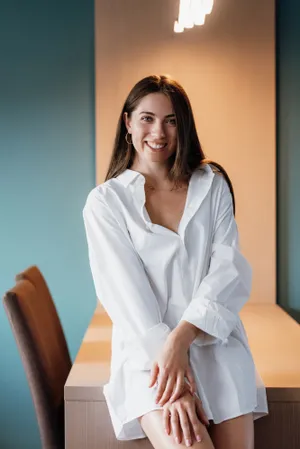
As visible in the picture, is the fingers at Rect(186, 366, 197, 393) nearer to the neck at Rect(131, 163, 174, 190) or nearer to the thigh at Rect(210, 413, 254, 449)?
the thigh at Rect(210, 413, 254, 449)

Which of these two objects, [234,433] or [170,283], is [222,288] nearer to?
[170,283]

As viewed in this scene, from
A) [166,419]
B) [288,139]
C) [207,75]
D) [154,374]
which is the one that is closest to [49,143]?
[207,75]

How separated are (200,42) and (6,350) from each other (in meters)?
1.64

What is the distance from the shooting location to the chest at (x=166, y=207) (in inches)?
68.1

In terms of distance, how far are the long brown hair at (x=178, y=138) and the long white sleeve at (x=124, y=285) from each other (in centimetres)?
18

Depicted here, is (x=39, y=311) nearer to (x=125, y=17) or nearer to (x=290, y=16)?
(x=125, y=17)

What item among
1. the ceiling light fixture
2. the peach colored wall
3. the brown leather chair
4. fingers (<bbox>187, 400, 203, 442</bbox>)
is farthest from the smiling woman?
the peach colored wall

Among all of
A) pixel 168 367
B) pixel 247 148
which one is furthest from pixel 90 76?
pixel 168 367

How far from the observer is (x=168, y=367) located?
1.47 m

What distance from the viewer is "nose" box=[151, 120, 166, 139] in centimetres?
173

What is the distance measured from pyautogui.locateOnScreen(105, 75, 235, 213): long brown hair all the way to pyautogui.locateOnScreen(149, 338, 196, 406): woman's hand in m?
0.53

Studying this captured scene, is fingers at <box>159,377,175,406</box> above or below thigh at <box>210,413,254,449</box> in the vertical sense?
above

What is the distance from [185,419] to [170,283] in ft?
1.23

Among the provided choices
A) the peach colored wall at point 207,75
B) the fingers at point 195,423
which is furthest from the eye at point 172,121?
the peach colored wall at point 207,75
